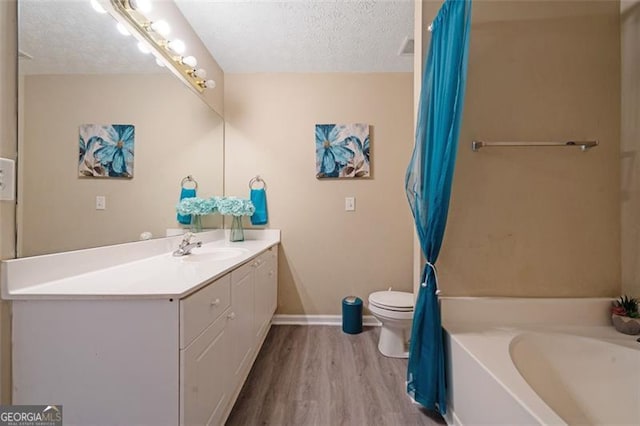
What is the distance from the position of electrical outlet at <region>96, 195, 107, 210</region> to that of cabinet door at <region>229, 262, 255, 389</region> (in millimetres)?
688

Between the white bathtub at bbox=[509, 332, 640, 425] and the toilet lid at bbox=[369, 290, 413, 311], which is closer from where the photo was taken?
the white bathtub at bbox=[509, 332, 640, 425]

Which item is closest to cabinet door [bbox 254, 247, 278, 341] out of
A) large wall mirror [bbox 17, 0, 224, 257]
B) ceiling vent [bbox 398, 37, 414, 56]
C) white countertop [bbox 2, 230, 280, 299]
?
white countertop [bbox 2, 230, 280, 299]

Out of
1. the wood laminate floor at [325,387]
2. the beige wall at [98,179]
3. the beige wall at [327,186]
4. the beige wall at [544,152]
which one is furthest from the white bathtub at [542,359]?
the beige wall at [98,179]

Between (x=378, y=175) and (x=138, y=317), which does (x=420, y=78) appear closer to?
(x=378, y=175)

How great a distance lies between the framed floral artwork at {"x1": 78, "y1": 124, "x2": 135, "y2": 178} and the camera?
110 centimetres

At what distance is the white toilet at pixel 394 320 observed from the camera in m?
1.71

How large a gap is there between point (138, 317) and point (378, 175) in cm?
203

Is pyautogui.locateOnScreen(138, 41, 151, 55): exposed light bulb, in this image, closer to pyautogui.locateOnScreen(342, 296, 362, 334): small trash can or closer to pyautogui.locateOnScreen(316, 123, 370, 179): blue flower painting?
pyautogui.locateOnScreen(316, 123, 370, 179): blue flower painting

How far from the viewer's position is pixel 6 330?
0.79 m

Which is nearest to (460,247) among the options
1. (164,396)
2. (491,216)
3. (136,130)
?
(491,216)

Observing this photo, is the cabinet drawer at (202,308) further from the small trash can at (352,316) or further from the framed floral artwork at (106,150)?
the small trash can at (352,316)

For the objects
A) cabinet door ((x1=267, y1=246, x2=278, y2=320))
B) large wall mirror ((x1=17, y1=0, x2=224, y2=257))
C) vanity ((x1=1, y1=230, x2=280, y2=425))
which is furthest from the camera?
cabinet door ((x1=267, y1=246, x2=278, y2=320))

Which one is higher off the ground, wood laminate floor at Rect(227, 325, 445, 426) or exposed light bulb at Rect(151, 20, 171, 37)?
exposed light bulb at Rect(151, 20, 171, 37)

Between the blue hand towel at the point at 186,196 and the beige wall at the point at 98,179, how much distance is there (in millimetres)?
56
